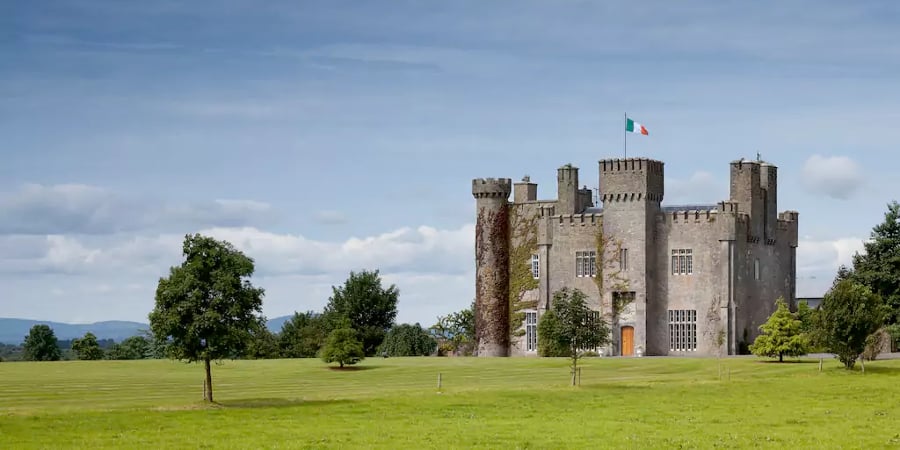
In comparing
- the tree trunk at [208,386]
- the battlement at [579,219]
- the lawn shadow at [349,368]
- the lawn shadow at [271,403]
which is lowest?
the lawn shadow at [349,368]

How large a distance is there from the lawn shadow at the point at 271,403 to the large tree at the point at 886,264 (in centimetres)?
4437

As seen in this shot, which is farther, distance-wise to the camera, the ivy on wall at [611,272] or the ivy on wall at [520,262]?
the ivy on wall at [520,262]

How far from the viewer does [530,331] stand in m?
85.8

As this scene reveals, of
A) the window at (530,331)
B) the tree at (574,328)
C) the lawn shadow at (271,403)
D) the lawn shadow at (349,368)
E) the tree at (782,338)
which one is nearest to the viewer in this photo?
the lawn shadow at (271,403)

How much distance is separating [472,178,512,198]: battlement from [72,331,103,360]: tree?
33.3 m

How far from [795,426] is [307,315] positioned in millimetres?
83716

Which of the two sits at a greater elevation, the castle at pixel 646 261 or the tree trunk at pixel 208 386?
the castle at pixel 646 261

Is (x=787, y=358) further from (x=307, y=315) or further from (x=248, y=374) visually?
(x=307, y=315)

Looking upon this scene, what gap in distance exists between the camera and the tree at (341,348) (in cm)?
7394

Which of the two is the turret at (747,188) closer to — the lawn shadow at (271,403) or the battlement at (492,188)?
the battlement at (492,188)

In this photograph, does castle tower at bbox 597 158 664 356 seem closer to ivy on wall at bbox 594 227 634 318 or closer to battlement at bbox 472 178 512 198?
ivy on wall at bbox 594 227 634 318

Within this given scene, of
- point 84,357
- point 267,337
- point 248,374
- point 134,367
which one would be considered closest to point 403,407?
point 248,374

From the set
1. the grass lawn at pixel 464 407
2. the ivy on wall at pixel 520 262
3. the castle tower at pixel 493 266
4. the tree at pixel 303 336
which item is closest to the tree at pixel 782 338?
the grass lawn at pixel 464 407

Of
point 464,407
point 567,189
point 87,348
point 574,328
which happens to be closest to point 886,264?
point 567,189
